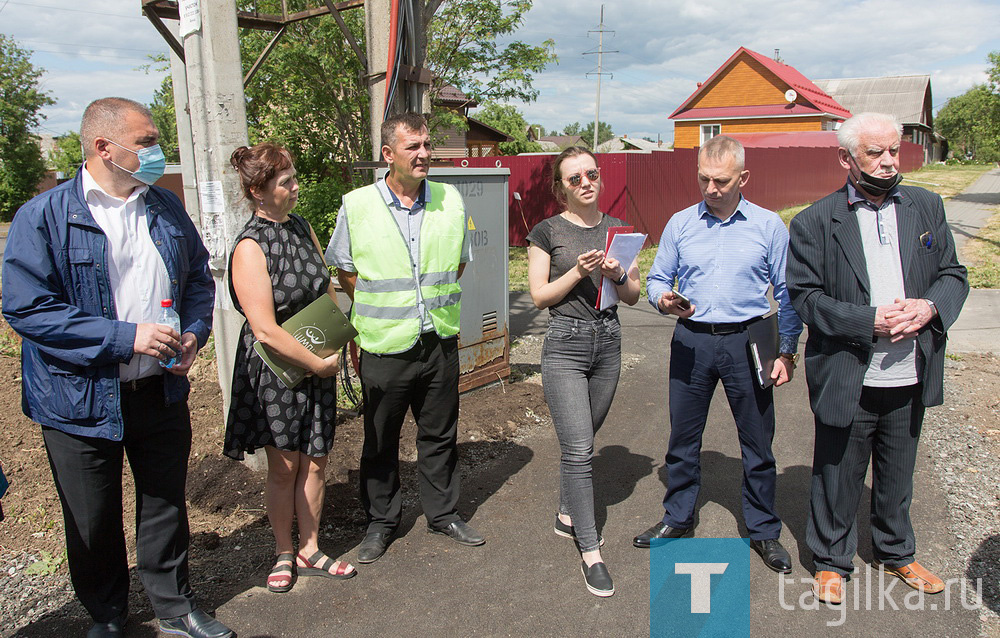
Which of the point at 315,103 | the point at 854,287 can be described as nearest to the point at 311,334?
the point at 854,287

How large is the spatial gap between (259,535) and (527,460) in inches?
70.0

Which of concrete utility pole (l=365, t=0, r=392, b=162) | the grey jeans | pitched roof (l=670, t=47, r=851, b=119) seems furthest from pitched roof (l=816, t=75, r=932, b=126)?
the grey jeans

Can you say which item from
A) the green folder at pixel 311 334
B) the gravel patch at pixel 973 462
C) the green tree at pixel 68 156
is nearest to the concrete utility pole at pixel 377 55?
the green folder at pixel 311 334

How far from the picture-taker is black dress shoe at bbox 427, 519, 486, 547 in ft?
11.9

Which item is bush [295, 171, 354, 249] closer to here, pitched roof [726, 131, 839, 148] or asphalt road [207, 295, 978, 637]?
asphalt road [207, 295, 978, 637]

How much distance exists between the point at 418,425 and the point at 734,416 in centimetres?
159

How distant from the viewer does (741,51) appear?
42.2m

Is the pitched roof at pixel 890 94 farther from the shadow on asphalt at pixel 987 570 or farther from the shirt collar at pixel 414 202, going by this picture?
the shirt collar at pixel 414 202

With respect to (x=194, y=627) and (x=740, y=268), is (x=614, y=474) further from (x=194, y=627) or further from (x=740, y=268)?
(x=194, y=627)

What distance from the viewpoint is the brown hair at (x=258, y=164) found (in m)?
2.96

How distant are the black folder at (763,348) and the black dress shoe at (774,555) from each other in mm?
815

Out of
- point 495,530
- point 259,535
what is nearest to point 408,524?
point 495,530

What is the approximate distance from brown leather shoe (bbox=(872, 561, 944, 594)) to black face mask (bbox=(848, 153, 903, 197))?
172cm

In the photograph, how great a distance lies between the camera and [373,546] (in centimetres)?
352
